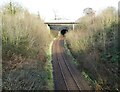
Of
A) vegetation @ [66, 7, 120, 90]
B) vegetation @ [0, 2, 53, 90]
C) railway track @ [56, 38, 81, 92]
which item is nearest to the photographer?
vegetation @ [0, 2, 53, 90]

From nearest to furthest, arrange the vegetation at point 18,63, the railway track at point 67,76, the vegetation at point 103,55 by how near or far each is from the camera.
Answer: the vegetation at point 18,63
the vegetation at point 103,55
the railway track at point 67,76

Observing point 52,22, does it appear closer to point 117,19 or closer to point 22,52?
point 117,19

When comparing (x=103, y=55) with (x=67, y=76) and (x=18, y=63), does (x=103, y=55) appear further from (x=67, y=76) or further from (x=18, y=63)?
(x=18, y=63)

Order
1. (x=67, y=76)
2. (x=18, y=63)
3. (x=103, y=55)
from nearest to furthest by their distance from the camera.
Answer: (x=18, y=63) → (x=103, y=55) → (x=67, y=76)

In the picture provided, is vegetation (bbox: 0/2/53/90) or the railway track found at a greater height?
vegetation (bbox: 0/2/53/90)

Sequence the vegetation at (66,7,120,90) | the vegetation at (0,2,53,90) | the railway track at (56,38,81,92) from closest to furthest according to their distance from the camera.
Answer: the vegetation at (0,2,53,90) < the vegetation at (66,7,120,90) < the railway track at (56,38,81,92)

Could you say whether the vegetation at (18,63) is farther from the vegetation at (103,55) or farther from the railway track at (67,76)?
the vegetation at (103,55)

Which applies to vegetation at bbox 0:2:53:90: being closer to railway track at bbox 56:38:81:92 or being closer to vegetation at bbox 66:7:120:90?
railway track at bbox 56:38:81:92

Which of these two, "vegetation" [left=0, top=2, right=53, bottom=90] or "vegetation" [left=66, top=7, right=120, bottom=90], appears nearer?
"vegetation" [left=0, top=2, right=53, bottom=90]

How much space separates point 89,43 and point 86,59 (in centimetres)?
412

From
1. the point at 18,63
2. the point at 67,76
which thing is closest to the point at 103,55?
the point at 67,76

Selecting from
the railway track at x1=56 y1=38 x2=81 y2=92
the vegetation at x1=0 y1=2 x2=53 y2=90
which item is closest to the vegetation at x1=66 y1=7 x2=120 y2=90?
the railway track at x1=56 y1=38 x2=81 y2=92

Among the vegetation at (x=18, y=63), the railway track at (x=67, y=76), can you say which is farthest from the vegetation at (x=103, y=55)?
the vegetation at (x=18, y=63)

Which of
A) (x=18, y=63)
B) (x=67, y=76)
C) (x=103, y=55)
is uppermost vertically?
(x=103, y=55)
